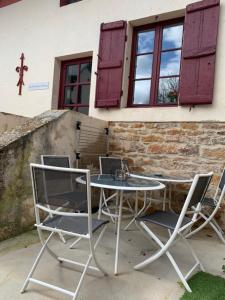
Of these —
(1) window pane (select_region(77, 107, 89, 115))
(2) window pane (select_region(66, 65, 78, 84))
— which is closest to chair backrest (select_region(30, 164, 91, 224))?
Answer: (1) window pane (select_region(77, 107, 89, 115))

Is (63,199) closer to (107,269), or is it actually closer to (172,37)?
(107,269)

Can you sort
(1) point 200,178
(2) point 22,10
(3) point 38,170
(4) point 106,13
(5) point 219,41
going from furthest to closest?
(2) point 22,10 → (4) point 106,13 → (5) point 219,41 → (1) point 200,178 → (3) point 38,170

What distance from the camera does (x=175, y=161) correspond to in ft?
14.3

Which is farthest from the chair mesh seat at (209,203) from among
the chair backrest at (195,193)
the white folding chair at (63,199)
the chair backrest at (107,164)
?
the white folding chair at (63,199)

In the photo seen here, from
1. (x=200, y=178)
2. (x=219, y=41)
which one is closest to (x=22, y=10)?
(x=219, y=41)

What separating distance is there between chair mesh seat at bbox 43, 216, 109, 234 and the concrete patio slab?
45 cm

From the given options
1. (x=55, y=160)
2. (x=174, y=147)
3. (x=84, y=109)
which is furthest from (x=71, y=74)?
(x=55, y=160)

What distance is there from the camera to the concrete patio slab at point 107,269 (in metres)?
2.11

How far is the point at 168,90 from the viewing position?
15.7 feet

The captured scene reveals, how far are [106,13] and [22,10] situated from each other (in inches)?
89.9

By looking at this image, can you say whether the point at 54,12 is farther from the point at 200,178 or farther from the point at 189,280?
the point at 189,280

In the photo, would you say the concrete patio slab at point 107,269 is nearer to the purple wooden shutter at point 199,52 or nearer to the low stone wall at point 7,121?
→ the low stone wall at point 7,121

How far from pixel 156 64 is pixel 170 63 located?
0.23 metres

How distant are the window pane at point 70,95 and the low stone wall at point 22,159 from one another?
2238mm
